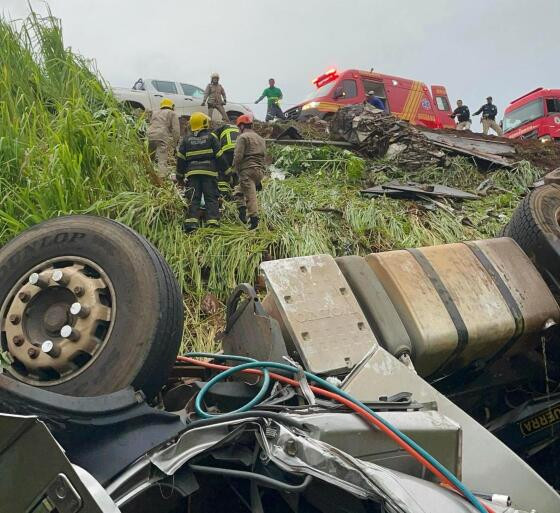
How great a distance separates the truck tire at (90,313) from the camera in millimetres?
1797

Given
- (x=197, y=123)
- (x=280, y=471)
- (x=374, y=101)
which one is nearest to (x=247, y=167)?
(x=197, y=123)

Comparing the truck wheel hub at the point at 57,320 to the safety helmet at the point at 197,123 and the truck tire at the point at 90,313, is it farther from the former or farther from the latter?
the safety helmet at the point at 197,123

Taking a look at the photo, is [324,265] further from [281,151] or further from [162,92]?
[162,92]

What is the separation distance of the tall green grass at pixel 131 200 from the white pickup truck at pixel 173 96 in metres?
6.45

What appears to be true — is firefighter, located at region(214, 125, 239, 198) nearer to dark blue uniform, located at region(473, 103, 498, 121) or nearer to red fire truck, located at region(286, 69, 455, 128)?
red fire truck, located at region(286, 69, 455, 128)

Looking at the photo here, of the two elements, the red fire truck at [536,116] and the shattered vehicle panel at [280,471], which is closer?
the shattered vehicle panel at [280,471]

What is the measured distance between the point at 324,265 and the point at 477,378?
0.90m

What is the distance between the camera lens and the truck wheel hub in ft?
6.07

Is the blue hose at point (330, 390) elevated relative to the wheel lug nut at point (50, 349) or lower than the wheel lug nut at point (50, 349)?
lower

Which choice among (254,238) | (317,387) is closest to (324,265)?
(317,387)

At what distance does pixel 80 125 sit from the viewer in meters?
4.51

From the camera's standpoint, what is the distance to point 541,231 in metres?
2.87

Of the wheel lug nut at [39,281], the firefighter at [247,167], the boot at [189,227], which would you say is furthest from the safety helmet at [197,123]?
the wheel lug nut at [39,281]

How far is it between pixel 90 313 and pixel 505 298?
175 cm
